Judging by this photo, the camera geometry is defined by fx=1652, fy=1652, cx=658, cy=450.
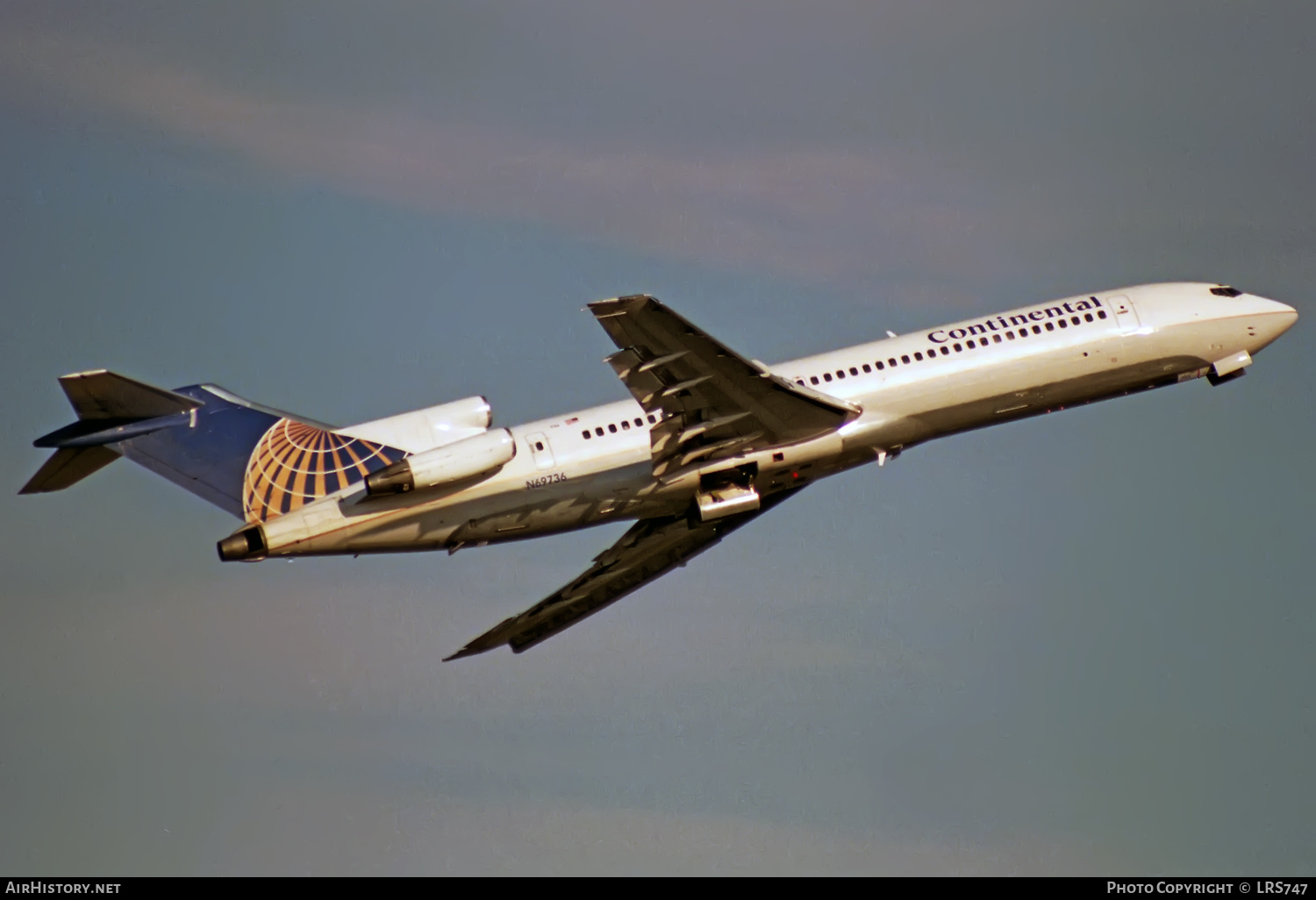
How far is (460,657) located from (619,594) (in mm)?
5188

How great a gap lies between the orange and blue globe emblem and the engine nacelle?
5.18 ft

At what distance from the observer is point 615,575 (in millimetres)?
49656

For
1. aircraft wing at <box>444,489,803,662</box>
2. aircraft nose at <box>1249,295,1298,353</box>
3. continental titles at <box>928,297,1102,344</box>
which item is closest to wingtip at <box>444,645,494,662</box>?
aircraft wing at <box>444,489,803,662</box>

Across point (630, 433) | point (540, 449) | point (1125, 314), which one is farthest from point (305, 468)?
point (1125, 314)

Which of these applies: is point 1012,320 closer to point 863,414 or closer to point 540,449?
point 863,414

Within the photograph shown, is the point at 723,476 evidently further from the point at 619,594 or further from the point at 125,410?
the point at 125,410

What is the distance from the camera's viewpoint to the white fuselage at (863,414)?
4241 centimetres

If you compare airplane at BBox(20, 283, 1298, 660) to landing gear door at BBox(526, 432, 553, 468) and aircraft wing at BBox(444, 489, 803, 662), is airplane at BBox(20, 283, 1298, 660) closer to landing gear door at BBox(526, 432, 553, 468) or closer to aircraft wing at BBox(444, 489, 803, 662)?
landing gear door at BBox(526, 432, 553, 468)

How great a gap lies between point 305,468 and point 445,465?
4.61m

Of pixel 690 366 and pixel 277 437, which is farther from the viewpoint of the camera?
pixel 277 437

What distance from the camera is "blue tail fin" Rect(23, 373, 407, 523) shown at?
43.3 m

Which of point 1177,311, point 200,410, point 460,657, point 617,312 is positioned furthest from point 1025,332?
point 200,410

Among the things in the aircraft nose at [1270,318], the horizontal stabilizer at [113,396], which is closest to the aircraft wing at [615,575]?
the horizontal stabilizer at [113,396]
